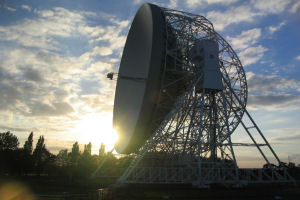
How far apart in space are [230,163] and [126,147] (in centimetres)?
888

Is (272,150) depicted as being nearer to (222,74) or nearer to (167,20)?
(222,74)

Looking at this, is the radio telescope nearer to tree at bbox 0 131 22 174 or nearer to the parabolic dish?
the parabolic dish

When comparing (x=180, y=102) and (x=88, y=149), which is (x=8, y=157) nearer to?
(x=88, y=149)

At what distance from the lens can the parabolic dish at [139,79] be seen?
1908 cm

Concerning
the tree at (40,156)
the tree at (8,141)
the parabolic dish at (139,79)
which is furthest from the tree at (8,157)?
the parabolic dish at (139,79)

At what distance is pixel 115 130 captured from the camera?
1064 inches

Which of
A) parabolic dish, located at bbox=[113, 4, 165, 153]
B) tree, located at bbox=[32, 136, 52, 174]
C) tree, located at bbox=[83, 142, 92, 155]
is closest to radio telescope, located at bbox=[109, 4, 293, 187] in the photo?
parabolic dish, located at bbox=[113, 4, 165, 153]

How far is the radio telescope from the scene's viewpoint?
19688mm

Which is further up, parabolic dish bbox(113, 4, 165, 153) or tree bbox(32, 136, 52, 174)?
parabolic dish bbox(113, 4, 165, 153)

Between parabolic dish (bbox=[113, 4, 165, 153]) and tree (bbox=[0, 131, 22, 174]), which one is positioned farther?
tree (bbox=[0, 131, 22, 174])

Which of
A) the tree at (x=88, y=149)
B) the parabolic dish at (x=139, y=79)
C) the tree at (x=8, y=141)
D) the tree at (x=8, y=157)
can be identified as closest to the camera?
the parabolic dish at (x=139, y=79)

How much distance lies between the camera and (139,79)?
2066 centimetres

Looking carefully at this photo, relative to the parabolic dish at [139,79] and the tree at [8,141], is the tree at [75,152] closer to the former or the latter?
the tree at [8,141]

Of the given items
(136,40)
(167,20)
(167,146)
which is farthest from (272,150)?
(136,40)
